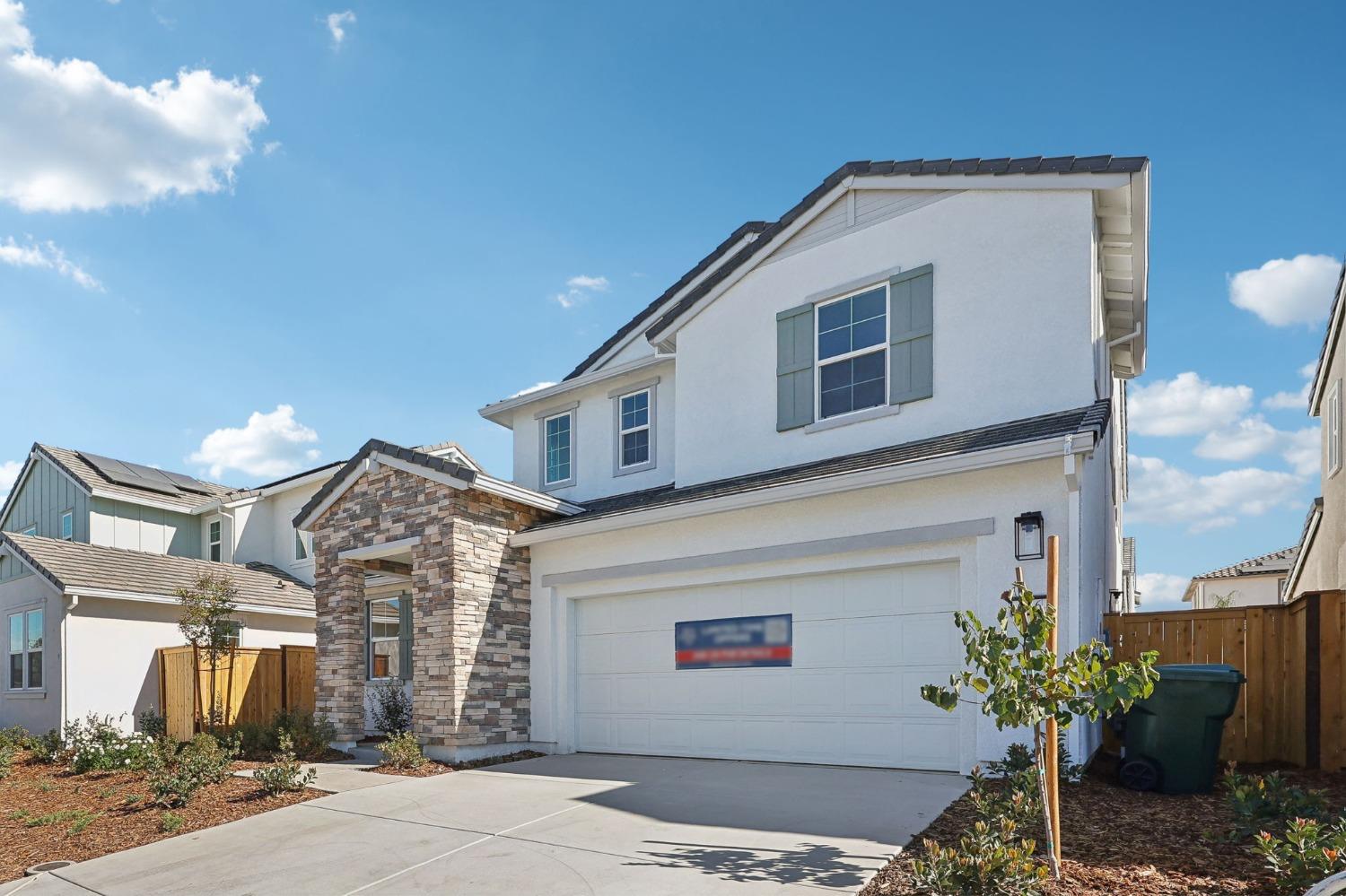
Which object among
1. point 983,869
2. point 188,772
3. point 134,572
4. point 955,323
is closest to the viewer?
point 983,869

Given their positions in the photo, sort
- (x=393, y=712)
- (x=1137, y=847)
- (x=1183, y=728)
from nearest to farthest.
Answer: (x=1137, y=847) < (x=1183, y=728) < (x=393, y=712)

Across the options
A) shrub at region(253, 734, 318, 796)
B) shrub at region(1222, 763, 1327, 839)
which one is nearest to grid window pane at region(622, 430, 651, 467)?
shrub at region(253, 734, 318, 796)

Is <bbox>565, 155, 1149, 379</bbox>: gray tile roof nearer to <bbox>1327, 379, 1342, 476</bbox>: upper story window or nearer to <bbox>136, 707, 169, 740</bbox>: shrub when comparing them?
<bbox>1327, 379, 1342, 476</bbox>: upper story window

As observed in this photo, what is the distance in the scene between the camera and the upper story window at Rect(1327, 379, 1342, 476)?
15.6 m

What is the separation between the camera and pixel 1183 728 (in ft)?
26.4

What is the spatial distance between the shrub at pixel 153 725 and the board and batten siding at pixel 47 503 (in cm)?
873

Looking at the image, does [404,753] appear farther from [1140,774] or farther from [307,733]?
[1140,774]

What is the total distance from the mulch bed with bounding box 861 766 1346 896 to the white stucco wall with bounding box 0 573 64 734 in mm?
16577

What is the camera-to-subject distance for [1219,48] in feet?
34.1

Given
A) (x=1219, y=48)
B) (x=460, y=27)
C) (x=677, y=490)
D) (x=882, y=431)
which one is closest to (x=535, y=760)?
(x=677, y=490)

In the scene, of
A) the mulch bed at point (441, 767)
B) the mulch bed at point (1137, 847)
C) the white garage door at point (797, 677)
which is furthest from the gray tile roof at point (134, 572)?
the mulch bed at point (1137, 847)

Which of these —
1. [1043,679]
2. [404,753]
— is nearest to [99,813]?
[404,753]

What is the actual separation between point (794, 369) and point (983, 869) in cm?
819

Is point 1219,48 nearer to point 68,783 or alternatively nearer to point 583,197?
point 583,197
